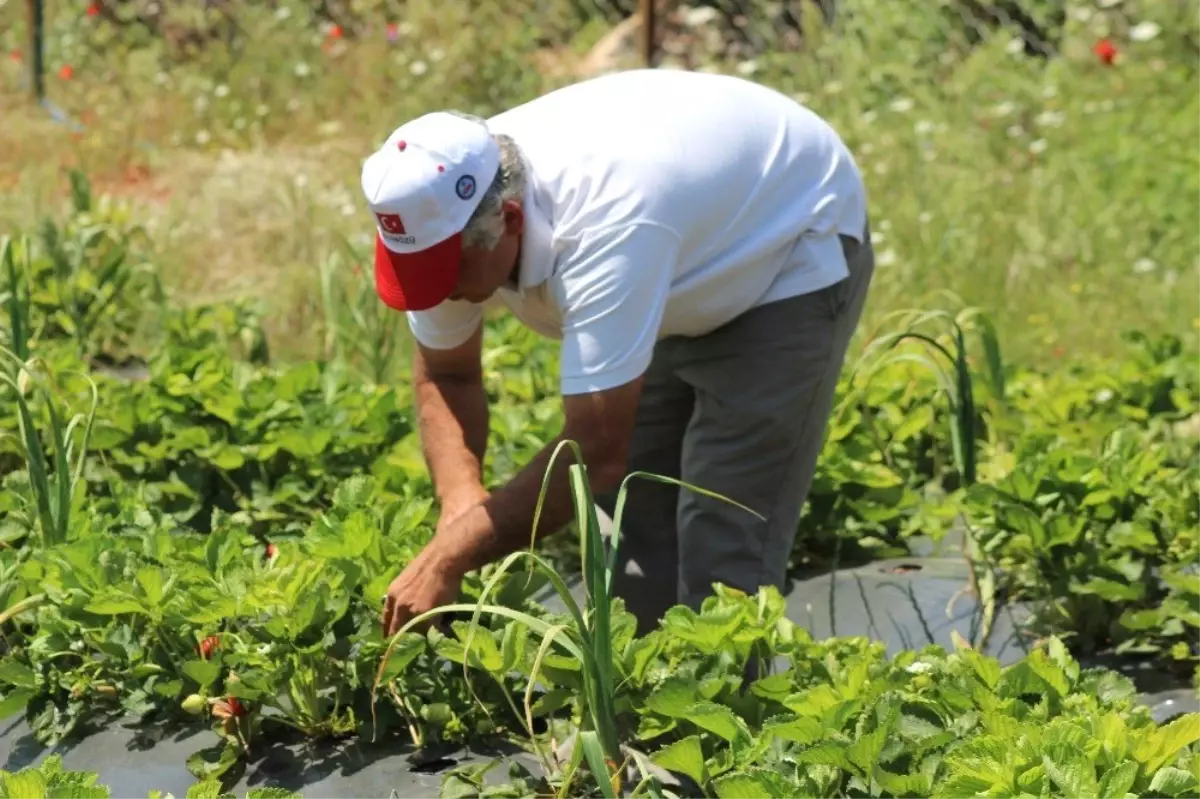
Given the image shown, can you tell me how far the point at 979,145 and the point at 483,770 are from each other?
17.0 feet

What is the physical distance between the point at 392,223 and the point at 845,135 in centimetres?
505

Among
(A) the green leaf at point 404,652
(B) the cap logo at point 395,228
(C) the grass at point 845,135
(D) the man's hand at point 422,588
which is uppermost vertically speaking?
(B) the cap logo at point 395,228

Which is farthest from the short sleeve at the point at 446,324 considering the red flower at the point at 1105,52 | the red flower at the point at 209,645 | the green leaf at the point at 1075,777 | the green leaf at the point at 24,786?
the red flower at the point at 1105,52

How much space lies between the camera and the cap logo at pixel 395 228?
2617 mm

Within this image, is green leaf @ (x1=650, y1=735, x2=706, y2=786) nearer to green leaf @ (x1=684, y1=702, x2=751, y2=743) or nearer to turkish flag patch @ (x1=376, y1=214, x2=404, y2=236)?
green leaf @ (x1=684, y1=702, x2=751, y2=743)

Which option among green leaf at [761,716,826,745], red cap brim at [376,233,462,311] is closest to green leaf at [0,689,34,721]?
red cap brim at [376,233,462,311]

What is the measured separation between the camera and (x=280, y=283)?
608cm

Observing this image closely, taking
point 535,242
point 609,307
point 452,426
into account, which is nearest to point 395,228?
point 535,242

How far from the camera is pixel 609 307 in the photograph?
2652mm

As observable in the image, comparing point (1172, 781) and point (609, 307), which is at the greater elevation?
point (609, 307)

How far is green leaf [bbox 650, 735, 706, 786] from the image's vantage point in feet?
7.46

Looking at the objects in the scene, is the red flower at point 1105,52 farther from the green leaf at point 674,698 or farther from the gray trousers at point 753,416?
the green leaf at point 674,698

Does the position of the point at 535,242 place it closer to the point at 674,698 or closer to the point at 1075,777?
the point at 674,698

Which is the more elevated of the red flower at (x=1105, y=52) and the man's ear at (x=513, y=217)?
the man's ear at (x=513, y=217)
